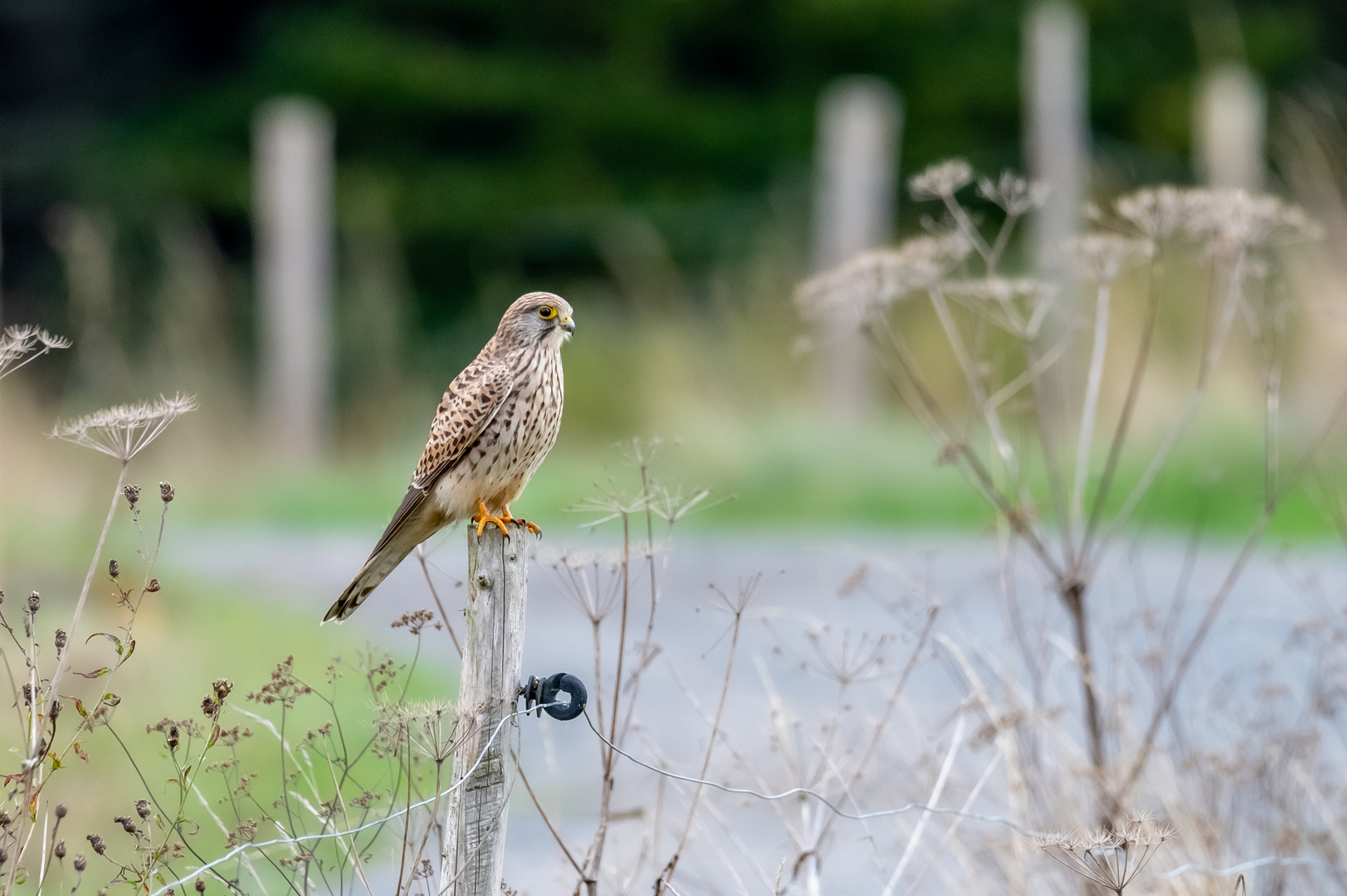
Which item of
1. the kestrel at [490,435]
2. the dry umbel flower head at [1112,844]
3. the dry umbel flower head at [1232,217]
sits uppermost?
the dry umbel flower head at [1232,217]

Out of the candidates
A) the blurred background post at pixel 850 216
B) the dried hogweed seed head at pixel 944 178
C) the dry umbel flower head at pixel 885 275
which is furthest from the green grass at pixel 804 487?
the dried hogweed seed head at pixel 944 178

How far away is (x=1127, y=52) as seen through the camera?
16656 mm

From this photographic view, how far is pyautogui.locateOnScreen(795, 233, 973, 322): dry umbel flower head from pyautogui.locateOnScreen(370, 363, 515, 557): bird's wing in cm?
83

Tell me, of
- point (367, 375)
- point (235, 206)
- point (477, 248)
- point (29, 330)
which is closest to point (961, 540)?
point (29, 330)

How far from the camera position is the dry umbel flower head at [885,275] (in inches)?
131

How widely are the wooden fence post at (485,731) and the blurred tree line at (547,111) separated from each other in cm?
1243

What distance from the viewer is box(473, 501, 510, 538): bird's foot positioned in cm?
272

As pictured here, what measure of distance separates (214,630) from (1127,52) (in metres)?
14.2

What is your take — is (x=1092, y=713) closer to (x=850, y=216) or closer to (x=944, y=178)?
(x=944, y=178)

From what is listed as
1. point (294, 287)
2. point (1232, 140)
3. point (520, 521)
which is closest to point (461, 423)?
point (520, 521)

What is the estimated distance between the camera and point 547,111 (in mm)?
16516

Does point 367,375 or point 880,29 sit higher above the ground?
point 880,29

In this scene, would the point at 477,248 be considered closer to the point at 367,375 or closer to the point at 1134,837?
the point at 367,375

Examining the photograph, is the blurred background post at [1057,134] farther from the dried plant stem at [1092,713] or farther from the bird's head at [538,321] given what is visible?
the bird's head at [538,321]
